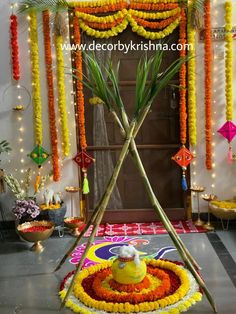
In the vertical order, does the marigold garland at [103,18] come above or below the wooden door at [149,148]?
above

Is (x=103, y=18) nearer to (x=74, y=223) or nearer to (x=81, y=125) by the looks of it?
(x=81, y=125)

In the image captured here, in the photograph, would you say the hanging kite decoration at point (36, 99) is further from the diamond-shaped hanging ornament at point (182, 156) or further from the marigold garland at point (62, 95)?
the diamond-shaped hanging ornament at point (182, 156)

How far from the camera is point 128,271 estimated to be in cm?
350

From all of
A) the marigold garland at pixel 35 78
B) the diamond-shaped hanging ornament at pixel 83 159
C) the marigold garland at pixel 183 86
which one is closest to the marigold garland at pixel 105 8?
the marigold garland at pixel 35 78

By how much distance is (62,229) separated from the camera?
5.31 m

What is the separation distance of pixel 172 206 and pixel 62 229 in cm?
140

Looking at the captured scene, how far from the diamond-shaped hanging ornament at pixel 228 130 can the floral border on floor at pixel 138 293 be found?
2.00m

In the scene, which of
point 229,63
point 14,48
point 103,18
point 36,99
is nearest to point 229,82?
point 229,63

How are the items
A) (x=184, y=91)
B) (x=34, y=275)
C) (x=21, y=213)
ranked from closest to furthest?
(x=34, y=275), (x=21, y=213), (x=184, y=91)

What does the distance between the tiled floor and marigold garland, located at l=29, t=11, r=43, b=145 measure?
1.30 metres

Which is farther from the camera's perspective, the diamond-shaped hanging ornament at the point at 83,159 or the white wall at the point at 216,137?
the diamond-shaped hanging ornament at the point at 83,159

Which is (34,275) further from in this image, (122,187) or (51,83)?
(51,83)

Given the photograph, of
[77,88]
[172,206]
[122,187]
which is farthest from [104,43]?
[172,206]

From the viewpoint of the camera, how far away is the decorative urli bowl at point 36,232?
4637 millimetres
